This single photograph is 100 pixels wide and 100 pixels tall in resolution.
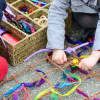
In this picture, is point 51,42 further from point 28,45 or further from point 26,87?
point 26,87

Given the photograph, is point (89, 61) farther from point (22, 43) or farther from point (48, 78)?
point (22, 43)

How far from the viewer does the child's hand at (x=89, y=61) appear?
1.05 meters

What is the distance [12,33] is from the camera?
1.19 metres

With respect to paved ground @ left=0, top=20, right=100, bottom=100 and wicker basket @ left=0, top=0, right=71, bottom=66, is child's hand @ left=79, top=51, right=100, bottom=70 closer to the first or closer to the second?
paved ground @ left=0, top=20, right=100, bottom=100

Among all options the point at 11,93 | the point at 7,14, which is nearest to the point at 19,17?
the point at 7,14

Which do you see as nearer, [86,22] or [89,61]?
[89,61]

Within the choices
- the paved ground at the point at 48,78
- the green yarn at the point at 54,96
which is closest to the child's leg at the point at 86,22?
the paved ground at the point at 48,78

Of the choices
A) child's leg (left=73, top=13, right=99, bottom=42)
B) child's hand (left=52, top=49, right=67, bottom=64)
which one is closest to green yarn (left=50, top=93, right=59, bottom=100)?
child's hand (left=52, top=49, right=67, bottom=64)

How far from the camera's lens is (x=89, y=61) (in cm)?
105

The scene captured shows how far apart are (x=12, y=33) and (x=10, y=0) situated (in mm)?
280

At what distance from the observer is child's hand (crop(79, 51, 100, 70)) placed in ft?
3.44

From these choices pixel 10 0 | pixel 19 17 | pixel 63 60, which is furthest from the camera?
pixel 10 0

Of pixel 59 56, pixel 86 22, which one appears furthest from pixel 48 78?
pixel 86 22

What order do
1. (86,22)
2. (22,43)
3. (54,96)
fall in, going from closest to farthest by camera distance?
(54,96) → (22,43) → (86,22)
